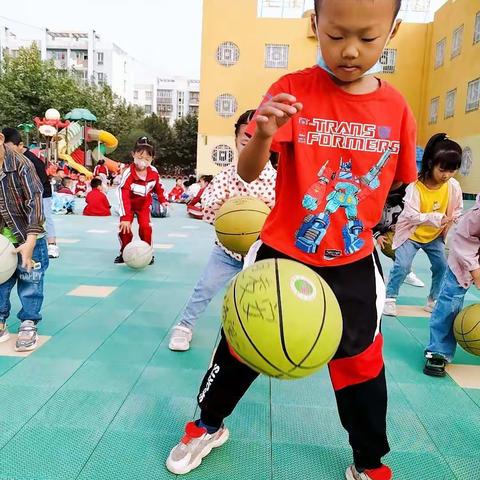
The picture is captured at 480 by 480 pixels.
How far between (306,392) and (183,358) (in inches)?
36.2

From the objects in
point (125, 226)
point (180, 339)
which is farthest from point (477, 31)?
point (180, 339)

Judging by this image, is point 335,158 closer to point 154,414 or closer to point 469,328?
point 154,414

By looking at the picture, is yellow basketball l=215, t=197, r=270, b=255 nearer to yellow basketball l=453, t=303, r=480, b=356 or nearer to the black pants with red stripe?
the black pants with red stripe

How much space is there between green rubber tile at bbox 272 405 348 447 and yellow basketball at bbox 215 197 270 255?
989 mm

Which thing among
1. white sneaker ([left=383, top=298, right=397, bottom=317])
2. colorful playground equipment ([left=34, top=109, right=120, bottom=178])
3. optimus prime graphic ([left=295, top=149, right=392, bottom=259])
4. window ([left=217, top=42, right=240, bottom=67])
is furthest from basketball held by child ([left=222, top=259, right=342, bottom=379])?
colorful playground equipment ([left=34, top=109, right=120, bottom=178])

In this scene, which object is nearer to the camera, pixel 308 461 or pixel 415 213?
pixel 308 461

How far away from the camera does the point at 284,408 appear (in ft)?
8.90

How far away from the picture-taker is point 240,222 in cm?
298

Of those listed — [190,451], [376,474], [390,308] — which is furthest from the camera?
[390,308]

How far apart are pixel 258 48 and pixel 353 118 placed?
805 inches

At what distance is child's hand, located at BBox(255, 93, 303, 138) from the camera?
1528 millimetres

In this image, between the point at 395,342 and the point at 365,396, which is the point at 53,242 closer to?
the point at 395,342

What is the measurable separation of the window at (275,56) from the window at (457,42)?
661 centimetres

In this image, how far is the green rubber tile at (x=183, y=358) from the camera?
10.7 feet
